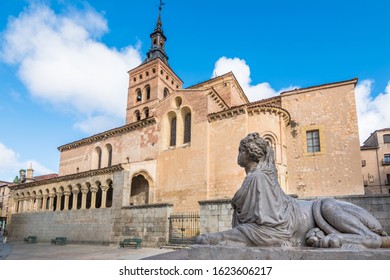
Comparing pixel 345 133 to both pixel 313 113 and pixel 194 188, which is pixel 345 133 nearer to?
pixel 313 113

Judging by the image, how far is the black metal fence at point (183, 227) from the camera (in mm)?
13941

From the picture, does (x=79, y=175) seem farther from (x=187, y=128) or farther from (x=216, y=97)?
(x=216, y=97)

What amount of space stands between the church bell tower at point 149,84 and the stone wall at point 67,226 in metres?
18.6

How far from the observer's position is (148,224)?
15.2 metres

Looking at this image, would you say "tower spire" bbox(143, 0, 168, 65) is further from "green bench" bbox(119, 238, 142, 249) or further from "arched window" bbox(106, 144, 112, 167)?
"green bench" bbox(119, 238, 142, 249)

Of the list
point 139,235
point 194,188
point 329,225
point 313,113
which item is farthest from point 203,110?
point 329,225

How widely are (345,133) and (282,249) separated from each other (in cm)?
2006

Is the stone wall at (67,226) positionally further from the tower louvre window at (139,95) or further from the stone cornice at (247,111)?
the tower louvre window at (139,95)

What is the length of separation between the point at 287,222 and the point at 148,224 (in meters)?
13.2

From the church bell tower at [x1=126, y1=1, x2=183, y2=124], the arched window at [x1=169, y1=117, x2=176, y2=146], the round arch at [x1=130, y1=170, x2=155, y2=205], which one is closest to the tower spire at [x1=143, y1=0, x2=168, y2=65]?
the church bell tower at [x1=126, y1=1, x2=183, y2=124]

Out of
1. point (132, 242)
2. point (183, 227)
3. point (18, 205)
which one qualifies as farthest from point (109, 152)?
point (183, 227)
